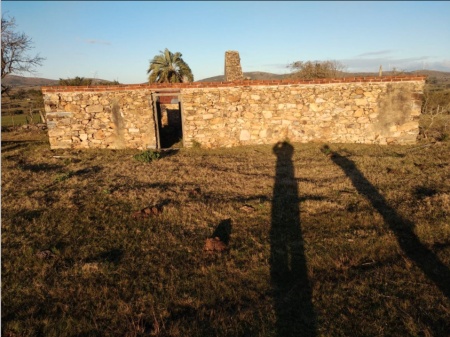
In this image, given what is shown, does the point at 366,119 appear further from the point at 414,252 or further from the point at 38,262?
the point at 38,262

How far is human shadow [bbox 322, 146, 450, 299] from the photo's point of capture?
11.5 ft

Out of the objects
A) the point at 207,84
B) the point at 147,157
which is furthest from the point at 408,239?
the point at 207,84

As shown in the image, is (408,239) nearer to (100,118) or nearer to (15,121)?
(100,118)

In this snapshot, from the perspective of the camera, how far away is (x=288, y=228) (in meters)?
4.87

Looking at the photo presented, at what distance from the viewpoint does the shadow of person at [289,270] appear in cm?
297

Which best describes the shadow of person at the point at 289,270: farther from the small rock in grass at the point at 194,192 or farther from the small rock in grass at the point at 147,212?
the small rock in grass at the point at 147,212

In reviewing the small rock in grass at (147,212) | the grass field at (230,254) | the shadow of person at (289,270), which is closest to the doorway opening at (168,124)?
the grass field at (230,254)

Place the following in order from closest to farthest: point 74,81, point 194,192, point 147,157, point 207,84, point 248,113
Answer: point 194,192
point 147,157
point 207,84
point 248,113
point 74,81

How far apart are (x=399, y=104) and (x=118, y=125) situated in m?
10.5

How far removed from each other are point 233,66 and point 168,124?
517cm

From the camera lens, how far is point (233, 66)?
16.7 metres

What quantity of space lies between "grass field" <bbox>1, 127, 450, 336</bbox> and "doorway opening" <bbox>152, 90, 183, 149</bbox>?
4.19 metres

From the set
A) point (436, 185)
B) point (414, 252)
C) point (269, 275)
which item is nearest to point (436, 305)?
point (414, 252)

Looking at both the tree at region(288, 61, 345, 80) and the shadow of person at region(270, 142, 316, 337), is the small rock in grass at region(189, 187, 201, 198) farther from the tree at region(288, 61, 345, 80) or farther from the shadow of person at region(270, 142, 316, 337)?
the tree at region(288, 61, 345, 80)
